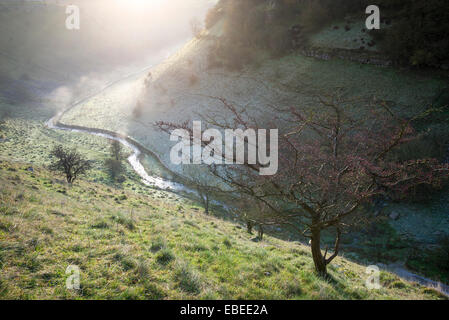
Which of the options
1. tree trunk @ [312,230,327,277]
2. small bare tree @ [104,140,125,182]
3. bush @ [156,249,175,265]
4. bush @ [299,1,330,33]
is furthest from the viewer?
bush @ [299,1,330,33]

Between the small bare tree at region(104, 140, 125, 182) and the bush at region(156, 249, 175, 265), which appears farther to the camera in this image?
the small bare tree at region(104, 140, 125, 182)

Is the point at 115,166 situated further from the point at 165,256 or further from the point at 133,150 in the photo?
the point at 165,256

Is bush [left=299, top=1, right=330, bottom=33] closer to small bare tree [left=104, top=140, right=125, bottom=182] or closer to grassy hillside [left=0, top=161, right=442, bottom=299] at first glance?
small bare tree [left=104, top=140, right=125, bottom=182]

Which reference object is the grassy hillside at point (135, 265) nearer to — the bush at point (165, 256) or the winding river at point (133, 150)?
the bush at point (165, 256)

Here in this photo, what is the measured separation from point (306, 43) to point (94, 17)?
98.4 m

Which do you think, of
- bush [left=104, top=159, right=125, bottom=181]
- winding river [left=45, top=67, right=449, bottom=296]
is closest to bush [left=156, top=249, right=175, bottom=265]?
winding river [left=45, top=67, right=449, bottom=296]

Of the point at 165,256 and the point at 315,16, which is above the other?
the point at 315,16

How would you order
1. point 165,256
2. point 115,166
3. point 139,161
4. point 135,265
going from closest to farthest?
point 135,265, point 165,256, point 115,166, point 139,161

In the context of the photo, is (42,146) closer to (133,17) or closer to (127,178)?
(127,178)

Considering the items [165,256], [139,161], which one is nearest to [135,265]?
[165,256]

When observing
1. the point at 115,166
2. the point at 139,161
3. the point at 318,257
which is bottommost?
the point at 318,257

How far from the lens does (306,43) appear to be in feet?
94.0

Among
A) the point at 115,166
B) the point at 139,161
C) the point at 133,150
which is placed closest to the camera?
the point at 115,166
